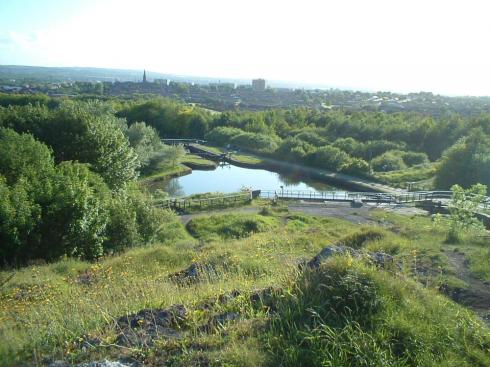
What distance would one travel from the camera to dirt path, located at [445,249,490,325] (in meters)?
5.88

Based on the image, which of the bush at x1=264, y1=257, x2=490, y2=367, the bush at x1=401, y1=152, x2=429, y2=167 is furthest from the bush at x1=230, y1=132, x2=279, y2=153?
the bush at x1=264, y1=257, x2=490, y2=367

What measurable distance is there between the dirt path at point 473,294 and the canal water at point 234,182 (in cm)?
3670

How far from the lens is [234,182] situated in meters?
50.9

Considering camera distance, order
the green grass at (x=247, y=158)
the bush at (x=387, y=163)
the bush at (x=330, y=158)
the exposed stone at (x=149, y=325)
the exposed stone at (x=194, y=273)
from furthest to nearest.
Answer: the green grass at (x=247, y=158) < the bush at (x=330, y=158) < the bush at (x=387, y=163) < the exposed stone at (x=194, y=273) < the exposed stone at (x=149, y=325)

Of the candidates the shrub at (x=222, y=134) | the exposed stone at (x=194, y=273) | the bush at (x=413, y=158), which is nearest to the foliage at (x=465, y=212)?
the exposed stone at (x=194, y=273)

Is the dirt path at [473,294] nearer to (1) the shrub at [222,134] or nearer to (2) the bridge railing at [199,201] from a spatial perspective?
(2) the bridge railing at [199,201]

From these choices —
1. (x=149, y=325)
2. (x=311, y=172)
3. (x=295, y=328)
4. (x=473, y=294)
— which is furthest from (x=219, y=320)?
(x=311, y=172)

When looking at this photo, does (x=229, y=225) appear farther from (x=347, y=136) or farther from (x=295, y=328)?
(x=347, y=136)

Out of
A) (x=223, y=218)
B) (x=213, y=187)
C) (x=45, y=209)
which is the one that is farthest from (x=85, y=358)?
(x=213, y=187)

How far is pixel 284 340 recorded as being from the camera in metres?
4.38

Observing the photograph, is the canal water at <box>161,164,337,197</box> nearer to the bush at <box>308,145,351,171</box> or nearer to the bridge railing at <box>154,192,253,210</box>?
the bush at <box>308,145,351,171</box>

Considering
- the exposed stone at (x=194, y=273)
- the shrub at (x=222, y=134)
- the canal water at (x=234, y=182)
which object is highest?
the exposed stone at (x=194, y=273)

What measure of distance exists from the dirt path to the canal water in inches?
1445

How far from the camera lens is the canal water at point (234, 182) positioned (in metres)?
46.5
